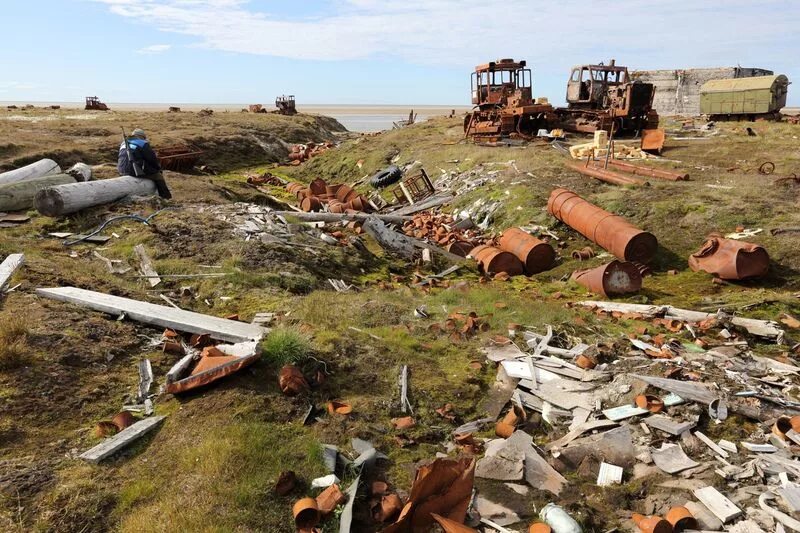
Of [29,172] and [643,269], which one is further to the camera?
[29,172]

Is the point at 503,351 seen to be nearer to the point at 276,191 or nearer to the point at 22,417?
the point at 22,417

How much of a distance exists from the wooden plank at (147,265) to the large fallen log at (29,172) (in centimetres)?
562

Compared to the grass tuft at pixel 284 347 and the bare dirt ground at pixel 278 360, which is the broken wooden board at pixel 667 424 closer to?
the bare dirt ground at pixel 278 360

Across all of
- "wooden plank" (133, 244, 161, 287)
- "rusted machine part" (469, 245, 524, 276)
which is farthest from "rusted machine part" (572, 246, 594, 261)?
"wooden plank" (133, 244, 161, 287)

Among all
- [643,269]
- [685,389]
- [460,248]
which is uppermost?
[460,248]

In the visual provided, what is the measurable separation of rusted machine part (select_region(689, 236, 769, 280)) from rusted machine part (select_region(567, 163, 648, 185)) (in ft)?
13.6

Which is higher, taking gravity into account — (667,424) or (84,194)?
(84,194)

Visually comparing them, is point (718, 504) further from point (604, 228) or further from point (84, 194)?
→ point (84, 194)

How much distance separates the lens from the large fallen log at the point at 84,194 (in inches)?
396

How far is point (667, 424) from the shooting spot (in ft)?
14.8

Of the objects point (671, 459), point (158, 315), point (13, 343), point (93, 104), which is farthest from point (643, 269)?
point (93, 104)

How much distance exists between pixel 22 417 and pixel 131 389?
0.87 m

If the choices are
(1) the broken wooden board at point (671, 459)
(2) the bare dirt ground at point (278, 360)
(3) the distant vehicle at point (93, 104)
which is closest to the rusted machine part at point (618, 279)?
(2) the bare dirt ground at point (278, 360)

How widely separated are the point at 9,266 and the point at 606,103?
71.6 ft
